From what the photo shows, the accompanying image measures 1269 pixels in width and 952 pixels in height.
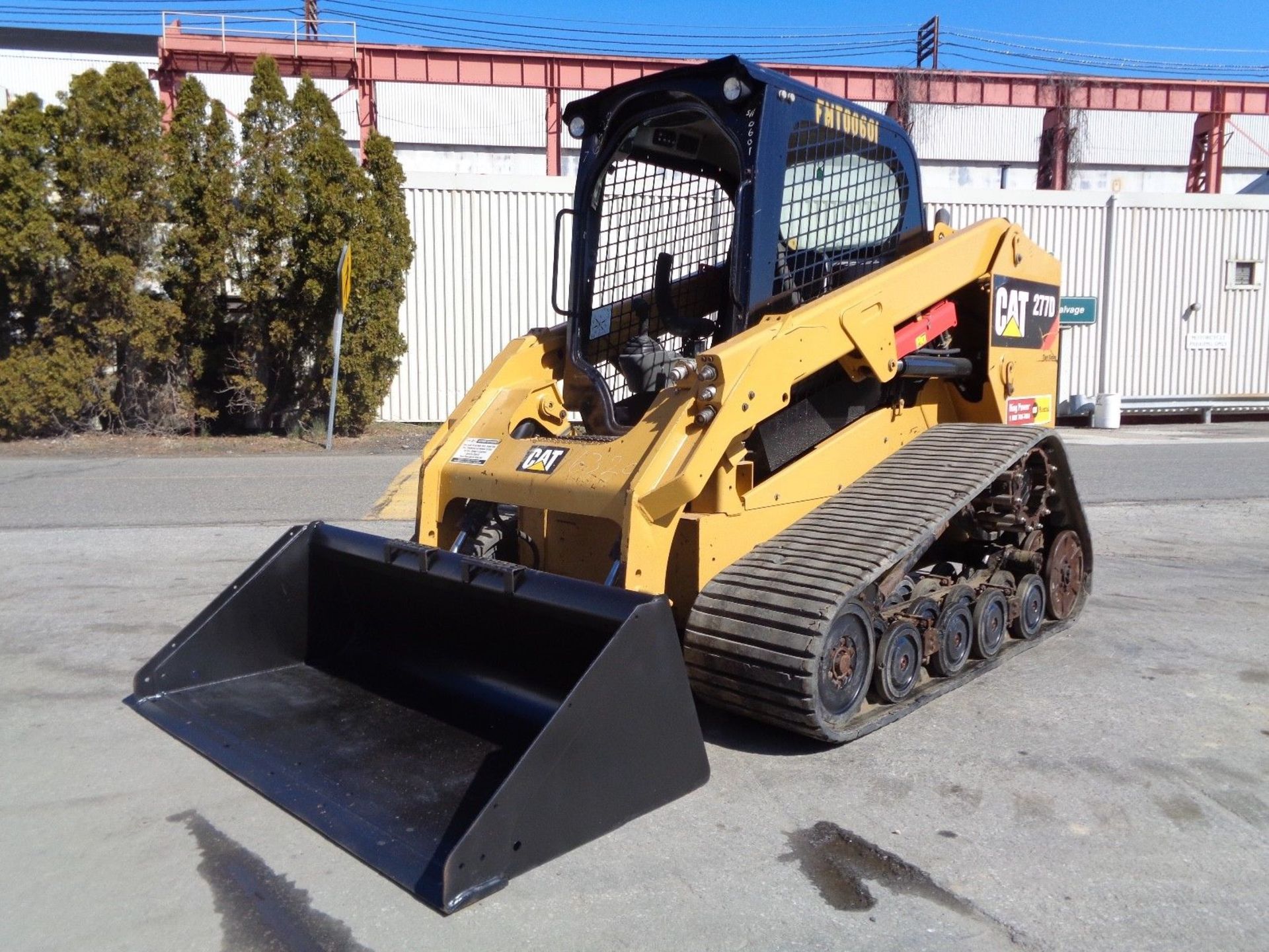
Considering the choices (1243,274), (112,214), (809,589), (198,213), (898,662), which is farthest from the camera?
(1243,274)

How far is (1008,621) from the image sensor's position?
17.9 feet

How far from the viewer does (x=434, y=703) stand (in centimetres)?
427

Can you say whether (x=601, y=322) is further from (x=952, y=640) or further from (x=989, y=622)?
(x=989, y=622)

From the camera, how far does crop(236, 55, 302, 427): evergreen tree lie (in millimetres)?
15164

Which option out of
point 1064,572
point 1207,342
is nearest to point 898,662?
point 1064,572

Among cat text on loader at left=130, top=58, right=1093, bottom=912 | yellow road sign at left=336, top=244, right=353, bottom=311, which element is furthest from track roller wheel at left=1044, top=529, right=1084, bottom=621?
yellow road sign at left=336, top=244, right=353, bottom=311

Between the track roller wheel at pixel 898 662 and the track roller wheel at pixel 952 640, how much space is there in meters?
0.21

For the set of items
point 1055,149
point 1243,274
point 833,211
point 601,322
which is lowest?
point 601,322

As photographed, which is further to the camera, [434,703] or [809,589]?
[434,703]

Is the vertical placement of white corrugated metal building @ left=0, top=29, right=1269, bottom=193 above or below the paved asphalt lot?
above

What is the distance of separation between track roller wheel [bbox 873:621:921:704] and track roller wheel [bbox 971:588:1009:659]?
22.8 inches

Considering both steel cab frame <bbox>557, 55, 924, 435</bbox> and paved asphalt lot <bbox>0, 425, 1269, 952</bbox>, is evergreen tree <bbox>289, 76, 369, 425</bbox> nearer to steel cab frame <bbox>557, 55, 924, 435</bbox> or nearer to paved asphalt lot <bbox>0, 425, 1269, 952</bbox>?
paved asphalt lot <bbox>0, 425, 1269, 952</bbox>

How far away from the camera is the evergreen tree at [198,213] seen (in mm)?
15094

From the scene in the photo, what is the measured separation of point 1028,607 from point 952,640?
887 millimetres
